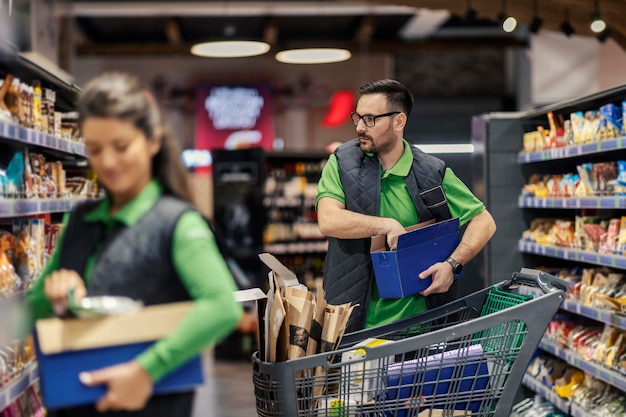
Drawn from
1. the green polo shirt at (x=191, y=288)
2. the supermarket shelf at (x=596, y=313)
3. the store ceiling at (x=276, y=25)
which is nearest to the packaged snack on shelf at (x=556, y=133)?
the supermarket shelf at (x=596, y=313)

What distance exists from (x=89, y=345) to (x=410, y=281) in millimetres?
1353

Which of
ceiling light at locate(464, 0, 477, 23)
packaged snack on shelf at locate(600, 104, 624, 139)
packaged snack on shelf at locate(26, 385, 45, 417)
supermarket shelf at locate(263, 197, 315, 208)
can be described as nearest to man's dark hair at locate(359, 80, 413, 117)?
packaged snack on shelf at locate(26, 385, 45, 417)

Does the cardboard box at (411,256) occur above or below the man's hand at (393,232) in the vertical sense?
below

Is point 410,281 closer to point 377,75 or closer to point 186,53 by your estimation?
point 186,53

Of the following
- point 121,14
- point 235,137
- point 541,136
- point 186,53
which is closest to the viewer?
point 541,136

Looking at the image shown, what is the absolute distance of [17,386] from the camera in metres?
2.32

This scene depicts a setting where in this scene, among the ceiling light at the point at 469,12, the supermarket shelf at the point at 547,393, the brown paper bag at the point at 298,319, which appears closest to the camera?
the brown paper bag at the point at 298,319

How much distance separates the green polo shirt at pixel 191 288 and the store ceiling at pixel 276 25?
9.30m

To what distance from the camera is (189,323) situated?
5.19ft

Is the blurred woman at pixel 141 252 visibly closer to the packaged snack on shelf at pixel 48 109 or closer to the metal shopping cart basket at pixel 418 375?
the metal shopping cart basket at pixel 418 375

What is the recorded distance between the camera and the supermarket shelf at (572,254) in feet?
14.3

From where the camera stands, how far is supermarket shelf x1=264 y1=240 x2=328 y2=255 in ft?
32.3

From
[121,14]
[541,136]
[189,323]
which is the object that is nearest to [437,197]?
[189,323]

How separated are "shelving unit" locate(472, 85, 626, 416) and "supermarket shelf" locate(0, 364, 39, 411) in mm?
2655
